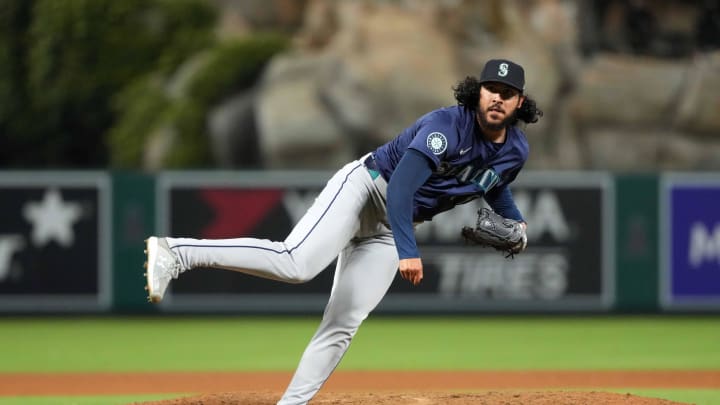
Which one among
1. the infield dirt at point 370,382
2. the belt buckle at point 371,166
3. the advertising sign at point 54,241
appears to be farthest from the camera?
the advertising sign at point 54,241

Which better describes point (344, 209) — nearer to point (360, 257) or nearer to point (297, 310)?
point (360, 257)

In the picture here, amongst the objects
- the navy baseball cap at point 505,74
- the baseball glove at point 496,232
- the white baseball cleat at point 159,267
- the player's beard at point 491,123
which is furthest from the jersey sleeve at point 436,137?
the white baseball cleat at point 159,267

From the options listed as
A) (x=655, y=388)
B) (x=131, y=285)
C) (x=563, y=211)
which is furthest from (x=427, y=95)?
(x=655, y=388)

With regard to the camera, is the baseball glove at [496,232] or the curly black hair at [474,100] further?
the baseball glove at [496,232]

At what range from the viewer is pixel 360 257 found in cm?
556

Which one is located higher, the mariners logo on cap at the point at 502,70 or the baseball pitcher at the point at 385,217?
the mariners logo on cap at the point at 502,70

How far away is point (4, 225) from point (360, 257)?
6.92m

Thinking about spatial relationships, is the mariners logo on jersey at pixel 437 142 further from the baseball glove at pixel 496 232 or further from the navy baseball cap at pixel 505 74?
the baseball glove at pixel 496 232

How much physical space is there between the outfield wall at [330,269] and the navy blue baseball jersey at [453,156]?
611cm

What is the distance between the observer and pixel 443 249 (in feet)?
38.5

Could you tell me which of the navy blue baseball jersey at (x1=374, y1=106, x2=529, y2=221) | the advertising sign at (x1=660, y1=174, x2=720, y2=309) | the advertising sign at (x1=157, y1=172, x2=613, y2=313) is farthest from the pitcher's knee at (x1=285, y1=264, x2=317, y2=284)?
the advertising sign at (x1=660, y1=174, x2=720, y2=309)

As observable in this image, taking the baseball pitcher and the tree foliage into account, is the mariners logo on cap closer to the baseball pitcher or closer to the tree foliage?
the baseball pitcher

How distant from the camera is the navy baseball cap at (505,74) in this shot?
5.19 metres

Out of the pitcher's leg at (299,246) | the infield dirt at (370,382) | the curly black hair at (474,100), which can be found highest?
the curly black hair at (474,100)
